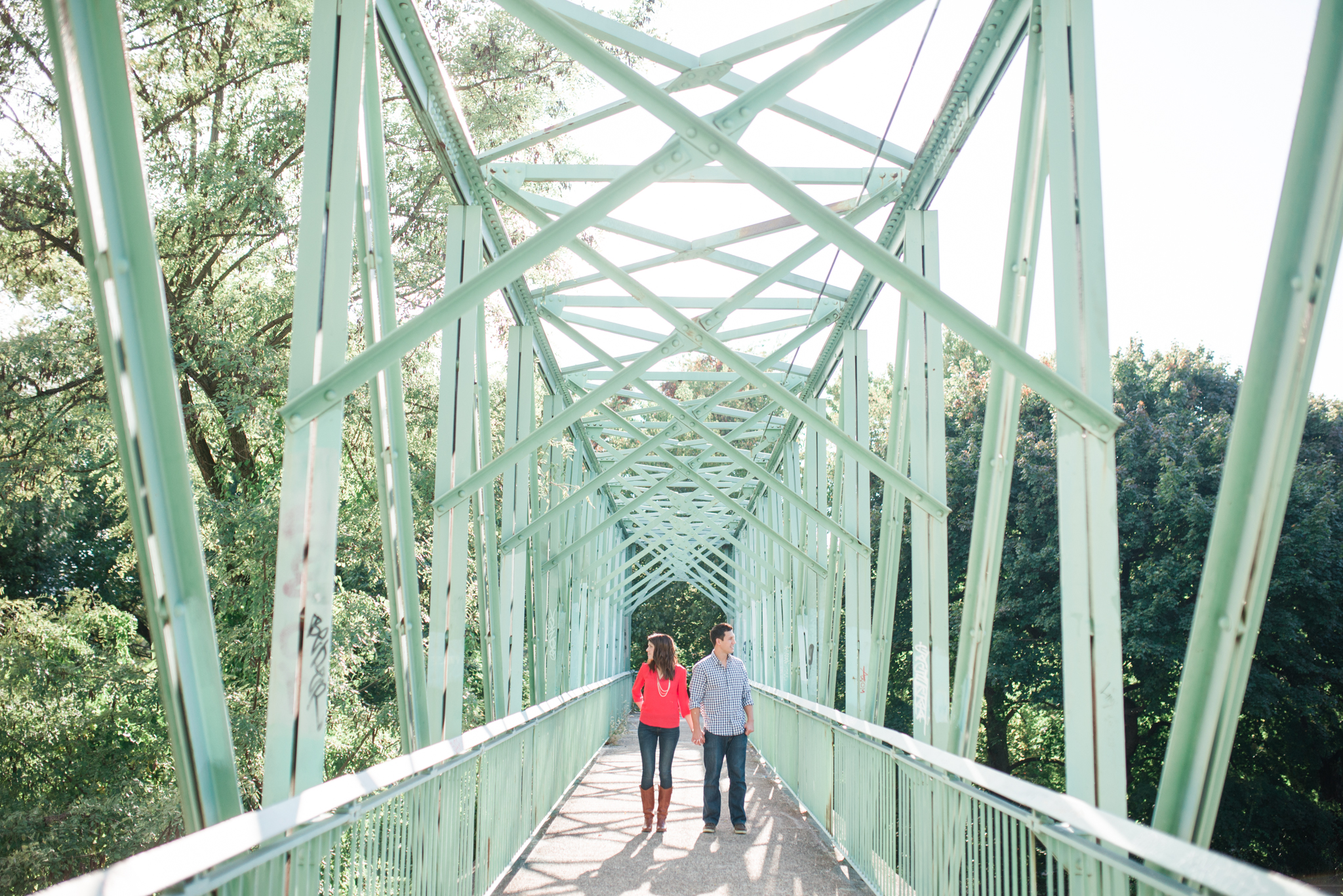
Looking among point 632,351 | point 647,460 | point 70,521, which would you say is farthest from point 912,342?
point 647,460

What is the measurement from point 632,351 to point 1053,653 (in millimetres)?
11937

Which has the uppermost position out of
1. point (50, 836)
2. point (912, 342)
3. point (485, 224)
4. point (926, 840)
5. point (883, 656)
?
point (485, 224)

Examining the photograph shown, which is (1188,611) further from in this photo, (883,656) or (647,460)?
(883,656)

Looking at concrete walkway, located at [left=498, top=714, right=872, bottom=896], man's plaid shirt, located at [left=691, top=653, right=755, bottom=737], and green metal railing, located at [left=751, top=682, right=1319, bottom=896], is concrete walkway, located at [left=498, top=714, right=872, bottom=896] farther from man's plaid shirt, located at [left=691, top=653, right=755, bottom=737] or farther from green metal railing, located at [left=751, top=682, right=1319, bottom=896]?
man's plaid shirt, located at [left=691, top=653, right=755, bottom=737]

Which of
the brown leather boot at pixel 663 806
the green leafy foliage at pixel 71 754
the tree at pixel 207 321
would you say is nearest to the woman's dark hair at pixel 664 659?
the brown leather boot at pixel 663 806

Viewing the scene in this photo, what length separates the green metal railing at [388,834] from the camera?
78.2 inches

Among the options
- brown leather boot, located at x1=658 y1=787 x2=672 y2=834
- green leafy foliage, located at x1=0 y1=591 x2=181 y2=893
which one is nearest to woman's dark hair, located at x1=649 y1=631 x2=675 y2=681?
brown leather boot, located at x1=658 y1=787 x2=672 y2=834

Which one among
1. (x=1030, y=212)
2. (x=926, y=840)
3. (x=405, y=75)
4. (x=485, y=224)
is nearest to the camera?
(x=1030, y=212)

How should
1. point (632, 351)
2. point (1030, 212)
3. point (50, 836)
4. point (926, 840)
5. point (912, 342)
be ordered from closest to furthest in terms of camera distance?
point (1030, 212)
point (926, 840)
point (912, 342)
point (50, 836)
point (632, 351)

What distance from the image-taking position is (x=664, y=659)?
7.17 meters

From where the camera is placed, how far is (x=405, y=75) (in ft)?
15.8

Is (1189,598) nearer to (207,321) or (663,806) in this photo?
(663,806)

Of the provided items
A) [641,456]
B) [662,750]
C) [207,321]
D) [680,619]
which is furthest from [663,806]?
[680,619]

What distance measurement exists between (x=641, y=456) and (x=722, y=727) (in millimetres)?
2448
